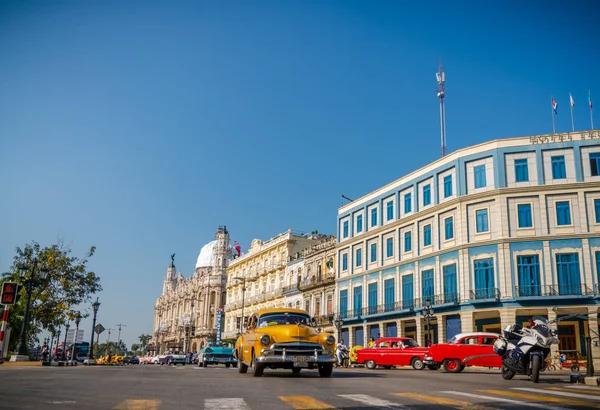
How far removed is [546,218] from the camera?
36656mm

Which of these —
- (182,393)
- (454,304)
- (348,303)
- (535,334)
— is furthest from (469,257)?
(182,393)

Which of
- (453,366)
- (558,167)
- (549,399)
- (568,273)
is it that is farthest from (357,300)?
(549,399)

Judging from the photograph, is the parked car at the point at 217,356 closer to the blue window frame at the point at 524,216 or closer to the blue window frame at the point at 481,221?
the blue window frame at the point at 481,221

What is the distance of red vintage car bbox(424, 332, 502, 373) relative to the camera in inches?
904

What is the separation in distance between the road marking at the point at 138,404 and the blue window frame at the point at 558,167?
3549 centimetres

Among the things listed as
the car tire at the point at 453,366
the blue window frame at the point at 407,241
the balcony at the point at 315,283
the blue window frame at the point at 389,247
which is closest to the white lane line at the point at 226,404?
the car tire at the point at 453,366

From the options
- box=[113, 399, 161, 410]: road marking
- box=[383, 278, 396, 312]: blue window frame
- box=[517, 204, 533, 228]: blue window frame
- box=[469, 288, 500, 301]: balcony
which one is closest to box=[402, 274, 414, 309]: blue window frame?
box=[383, 278, 396, 312]: blue window frame

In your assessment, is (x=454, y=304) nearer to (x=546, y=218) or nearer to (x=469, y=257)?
(x=469, y=257)

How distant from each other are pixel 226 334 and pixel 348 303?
34.9 metres

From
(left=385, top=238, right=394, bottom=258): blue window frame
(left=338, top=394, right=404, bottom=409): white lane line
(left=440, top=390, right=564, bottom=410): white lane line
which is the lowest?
(left=338, top=394, right=404, bottom=409): white lane line

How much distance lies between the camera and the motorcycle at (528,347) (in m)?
13.7

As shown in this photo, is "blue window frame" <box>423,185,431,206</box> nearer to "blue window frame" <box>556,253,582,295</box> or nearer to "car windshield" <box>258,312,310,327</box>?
"blue window frame" <box>556,253,582,295</box>

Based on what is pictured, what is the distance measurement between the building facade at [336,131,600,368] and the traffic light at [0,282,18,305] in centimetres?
2385

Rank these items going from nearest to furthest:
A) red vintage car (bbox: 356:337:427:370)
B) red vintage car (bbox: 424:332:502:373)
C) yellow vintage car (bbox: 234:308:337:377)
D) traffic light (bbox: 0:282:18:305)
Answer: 1. yellow vintage car (bbox: 234:308:337:377)
2. red vintage car (bbox: 424:332:502:373)
3. traffic light (bbox: 0:282:18:305)
4. red vintage car (bbox: 356:337:427:370)
